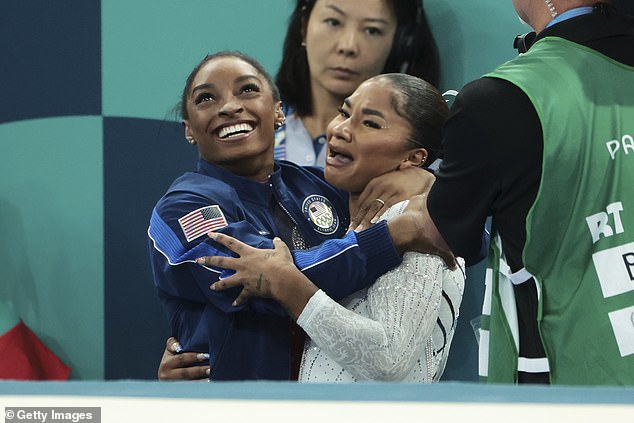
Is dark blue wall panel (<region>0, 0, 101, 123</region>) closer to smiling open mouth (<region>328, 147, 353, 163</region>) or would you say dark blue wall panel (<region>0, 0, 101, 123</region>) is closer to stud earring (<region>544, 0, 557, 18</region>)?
smiling open mouth (<region>328, 147, 353, 163</region>)

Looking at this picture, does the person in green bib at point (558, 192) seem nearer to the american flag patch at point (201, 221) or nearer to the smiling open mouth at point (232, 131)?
the american flag patch at point (201, 221)

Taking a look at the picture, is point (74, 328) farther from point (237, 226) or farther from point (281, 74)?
point (237, 226)

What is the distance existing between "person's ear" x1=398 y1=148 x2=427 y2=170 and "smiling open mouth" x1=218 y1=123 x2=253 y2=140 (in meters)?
0.34

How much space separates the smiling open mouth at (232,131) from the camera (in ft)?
6.86

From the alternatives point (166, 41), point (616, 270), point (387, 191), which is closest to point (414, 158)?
point (387, 191)

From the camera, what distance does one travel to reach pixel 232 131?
209 centimetres

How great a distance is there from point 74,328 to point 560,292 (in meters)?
2.25

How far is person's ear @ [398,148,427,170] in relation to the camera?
78.3 inches

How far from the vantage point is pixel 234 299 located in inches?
72.6

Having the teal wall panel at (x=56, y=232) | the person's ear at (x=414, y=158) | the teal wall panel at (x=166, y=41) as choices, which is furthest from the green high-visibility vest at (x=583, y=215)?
the teal wall panel at (x=56, y=232)

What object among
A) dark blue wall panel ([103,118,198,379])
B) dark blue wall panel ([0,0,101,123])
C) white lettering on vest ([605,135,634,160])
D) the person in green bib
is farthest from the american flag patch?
dark blue wall panel ([0,0,101,123])

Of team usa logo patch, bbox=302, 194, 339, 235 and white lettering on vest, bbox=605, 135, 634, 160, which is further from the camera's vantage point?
team usa logo patch, bbox=302, 194, 339, 235

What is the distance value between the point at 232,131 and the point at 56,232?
1.48 m

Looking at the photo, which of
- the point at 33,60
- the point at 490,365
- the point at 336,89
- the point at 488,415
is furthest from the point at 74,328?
the point at 488,415
